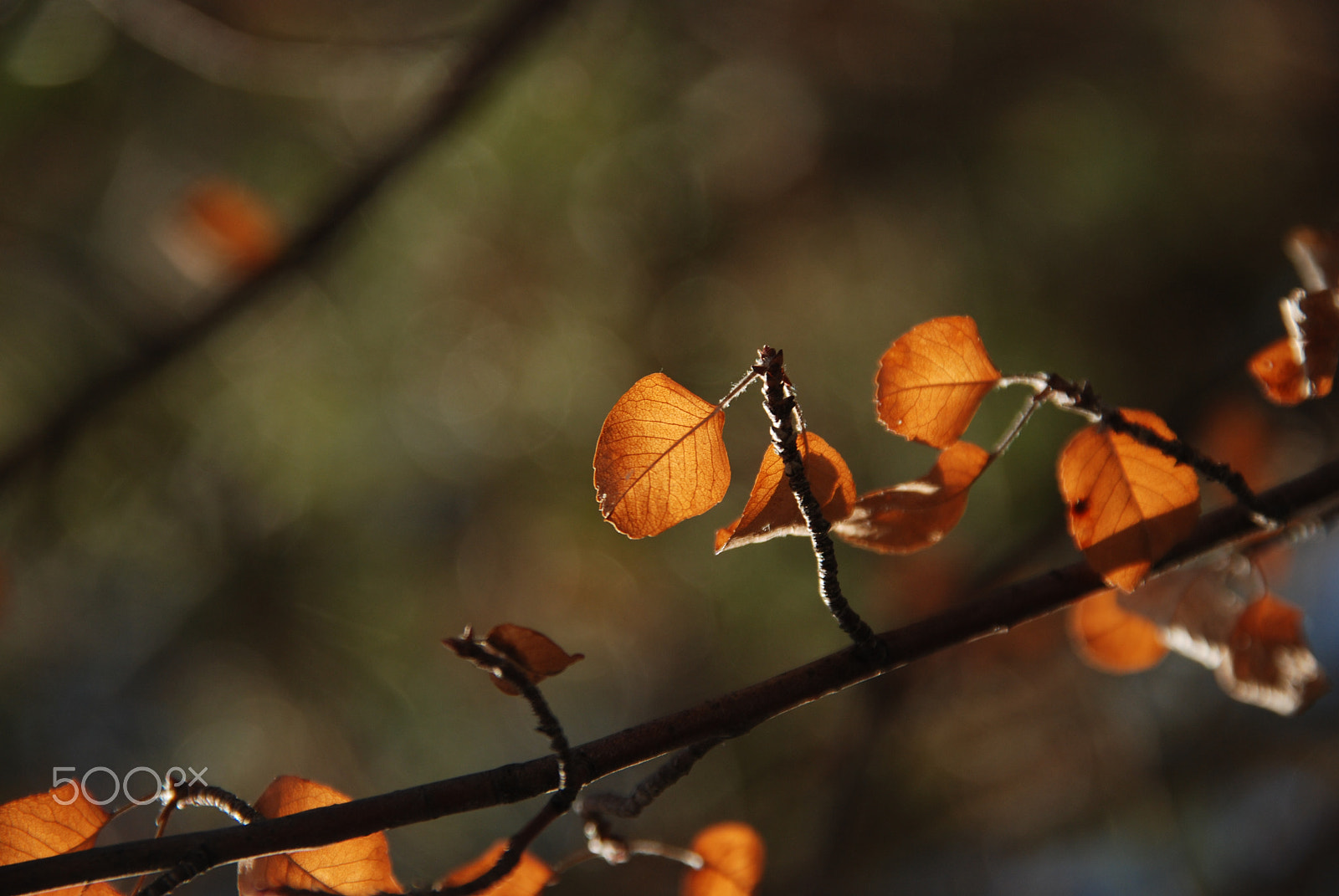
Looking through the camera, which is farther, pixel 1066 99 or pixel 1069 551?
pixel 1066 99

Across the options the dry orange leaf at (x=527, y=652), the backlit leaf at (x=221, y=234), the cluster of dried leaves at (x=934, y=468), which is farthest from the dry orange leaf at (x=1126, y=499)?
the backlit leaf at (x=221, y=234)

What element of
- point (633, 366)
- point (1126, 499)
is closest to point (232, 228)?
point (633, 366)

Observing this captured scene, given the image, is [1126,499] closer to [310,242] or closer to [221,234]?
[310,242]

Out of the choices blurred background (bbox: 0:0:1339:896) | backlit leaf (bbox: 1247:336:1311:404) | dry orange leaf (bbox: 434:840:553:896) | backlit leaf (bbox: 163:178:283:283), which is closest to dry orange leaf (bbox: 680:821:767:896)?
dry orange leaf (bbox: 434:840:553:896)

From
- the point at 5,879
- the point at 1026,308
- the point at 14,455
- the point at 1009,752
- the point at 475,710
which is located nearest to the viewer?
the point at 5,879

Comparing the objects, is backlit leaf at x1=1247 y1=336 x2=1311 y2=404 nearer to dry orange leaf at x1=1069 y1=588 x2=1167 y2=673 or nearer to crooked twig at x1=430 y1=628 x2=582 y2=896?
dry orange leaf at x1=1069 y1=588 x2=1167 y2=673

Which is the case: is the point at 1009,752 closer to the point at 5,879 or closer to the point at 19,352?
the point at 5,879

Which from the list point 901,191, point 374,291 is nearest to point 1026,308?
point 901,191
